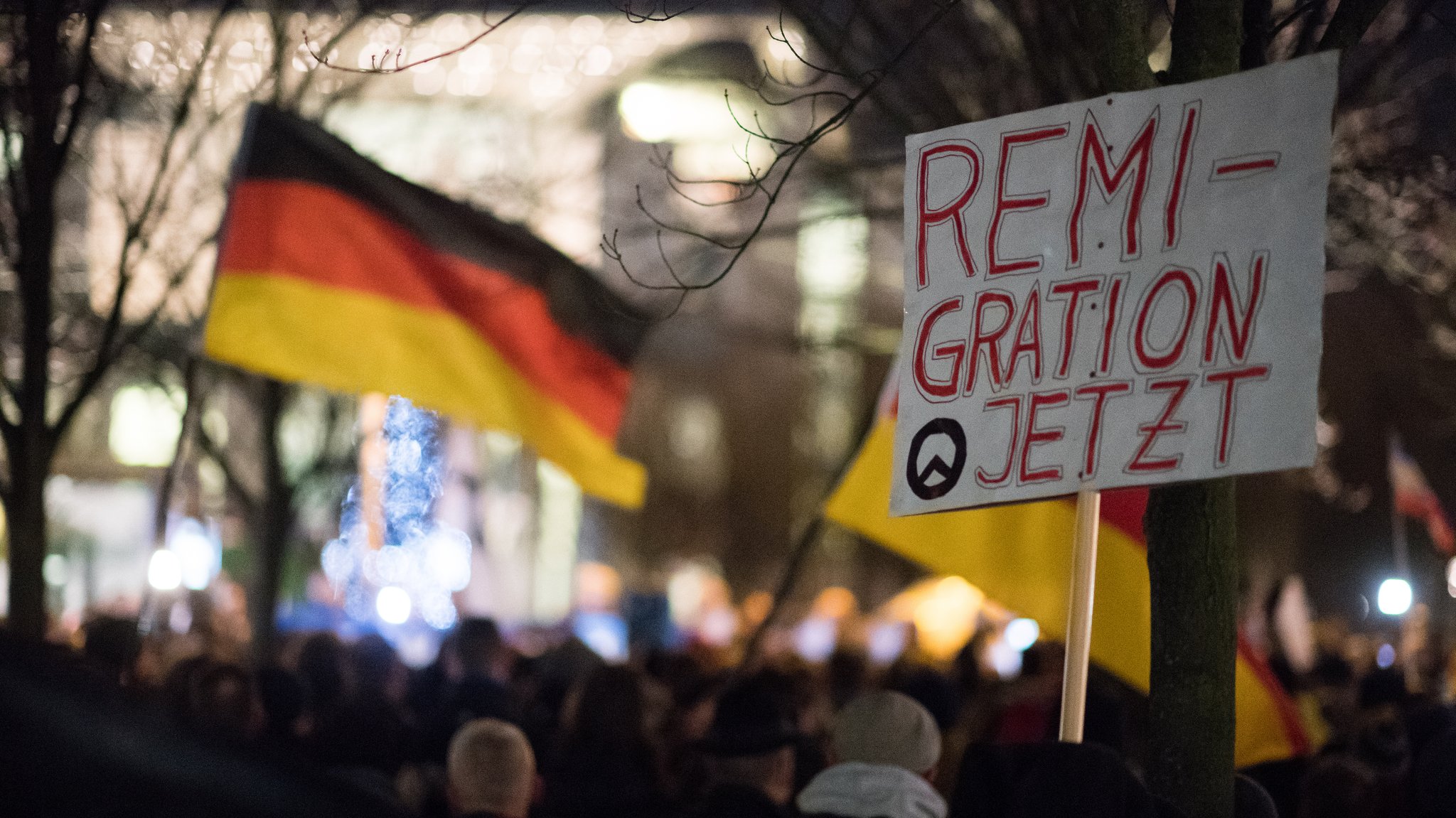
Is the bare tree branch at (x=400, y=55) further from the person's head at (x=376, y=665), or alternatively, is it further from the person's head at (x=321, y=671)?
the person's head at (x=321, y=671)

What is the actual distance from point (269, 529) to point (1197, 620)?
36.7ft

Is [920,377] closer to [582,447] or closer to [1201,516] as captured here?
[1201,516]

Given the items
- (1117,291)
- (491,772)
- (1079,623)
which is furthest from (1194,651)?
A: (491,772)

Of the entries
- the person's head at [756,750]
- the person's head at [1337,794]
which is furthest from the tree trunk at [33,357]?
the person's head at [1337,794]

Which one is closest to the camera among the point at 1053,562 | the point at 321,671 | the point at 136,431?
the point at 1053,562

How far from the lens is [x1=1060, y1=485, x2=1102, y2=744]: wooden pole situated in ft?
12.8

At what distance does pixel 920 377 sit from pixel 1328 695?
670cm

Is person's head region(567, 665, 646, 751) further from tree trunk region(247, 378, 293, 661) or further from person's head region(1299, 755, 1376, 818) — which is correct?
tree trunk region(247, 378, 293, 661)

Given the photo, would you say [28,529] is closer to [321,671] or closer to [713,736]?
[321,671]

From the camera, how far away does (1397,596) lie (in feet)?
41.3

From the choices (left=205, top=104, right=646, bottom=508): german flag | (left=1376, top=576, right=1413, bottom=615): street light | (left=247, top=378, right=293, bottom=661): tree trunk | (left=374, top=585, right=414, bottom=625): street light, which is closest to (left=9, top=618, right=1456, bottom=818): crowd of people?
(left=205, top=104, right=646, bottom=508): german flag

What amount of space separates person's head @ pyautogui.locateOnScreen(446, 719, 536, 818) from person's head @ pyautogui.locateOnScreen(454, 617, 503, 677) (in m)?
3.34

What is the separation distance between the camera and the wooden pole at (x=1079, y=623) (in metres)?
3.90

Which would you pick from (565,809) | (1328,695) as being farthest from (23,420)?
(1328,695)
